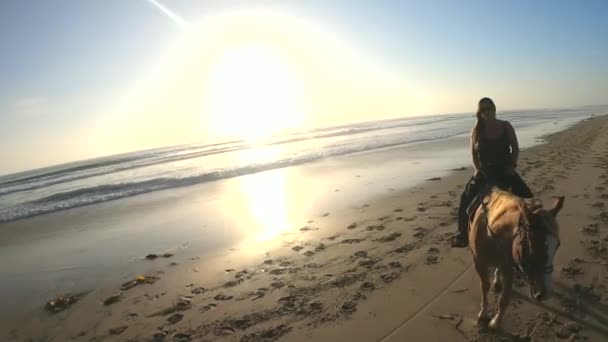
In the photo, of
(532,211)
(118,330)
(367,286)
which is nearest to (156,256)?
(118,330)

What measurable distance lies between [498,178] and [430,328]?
226 centimetres

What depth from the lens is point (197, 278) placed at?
Answer: 7211 mm

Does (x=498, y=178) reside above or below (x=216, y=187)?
above

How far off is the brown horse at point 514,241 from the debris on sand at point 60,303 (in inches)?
277

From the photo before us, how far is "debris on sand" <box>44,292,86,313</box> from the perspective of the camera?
6.67m

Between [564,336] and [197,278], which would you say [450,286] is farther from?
[197,278]

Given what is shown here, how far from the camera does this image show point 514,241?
129 inches

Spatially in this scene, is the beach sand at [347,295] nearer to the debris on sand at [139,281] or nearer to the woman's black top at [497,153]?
the debris on sand at [139,281]

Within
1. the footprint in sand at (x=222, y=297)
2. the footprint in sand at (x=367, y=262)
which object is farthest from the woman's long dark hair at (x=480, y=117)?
the footprint in sand at (x=222, y=297)

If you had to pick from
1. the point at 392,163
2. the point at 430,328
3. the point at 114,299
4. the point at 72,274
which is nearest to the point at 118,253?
the point at 72,274

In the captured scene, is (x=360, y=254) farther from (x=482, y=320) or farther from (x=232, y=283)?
(x=482, y=320)

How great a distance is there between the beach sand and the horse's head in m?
1.69

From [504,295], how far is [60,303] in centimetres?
745

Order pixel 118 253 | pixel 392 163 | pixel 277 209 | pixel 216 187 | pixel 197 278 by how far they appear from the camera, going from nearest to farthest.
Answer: pixel 197 278, pixel 118 253, pixel 277 209, pixel 216 187, pixel 392 163
